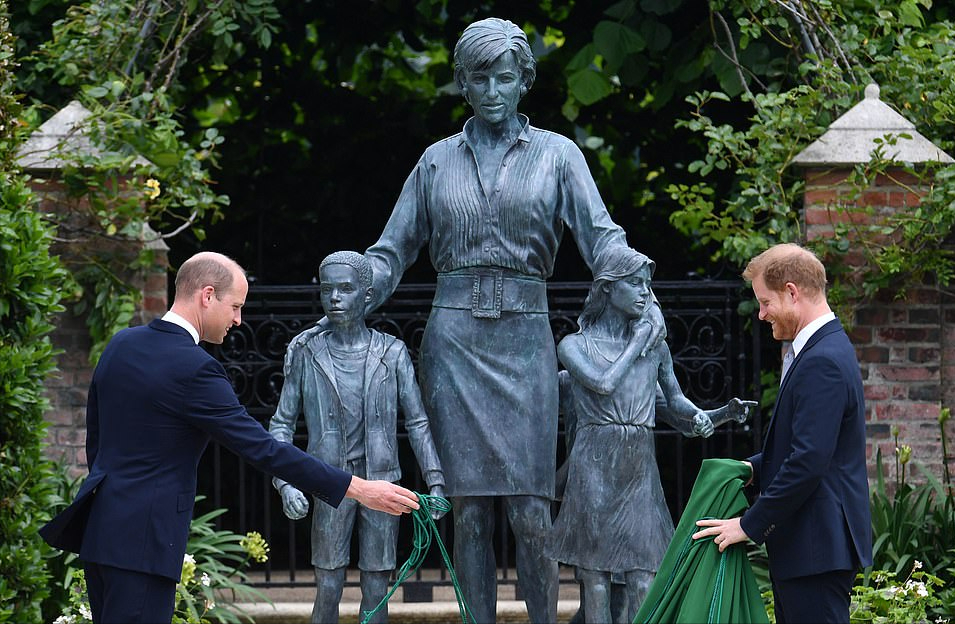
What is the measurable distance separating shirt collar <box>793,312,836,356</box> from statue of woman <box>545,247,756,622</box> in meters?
0.78

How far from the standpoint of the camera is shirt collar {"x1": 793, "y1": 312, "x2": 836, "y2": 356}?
3.77 m

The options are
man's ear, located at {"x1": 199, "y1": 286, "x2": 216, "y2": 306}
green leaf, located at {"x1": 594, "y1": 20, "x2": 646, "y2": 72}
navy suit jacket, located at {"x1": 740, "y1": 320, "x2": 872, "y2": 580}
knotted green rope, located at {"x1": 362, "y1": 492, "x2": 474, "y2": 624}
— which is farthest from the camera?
green leaf, located at {"x1": 594, "y1": 20, "x2": 646, "y2": 72}

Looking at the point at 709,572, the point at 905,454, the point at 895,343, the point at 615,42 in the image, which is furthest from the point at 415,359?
the point at 709,572

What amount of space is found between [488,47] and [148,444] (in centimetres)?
171

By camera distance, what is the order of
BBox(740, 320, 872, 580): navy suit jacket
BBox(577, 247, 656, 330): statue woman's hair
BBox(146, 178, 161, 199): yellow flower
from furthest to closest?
BBox(146, 178, 161, 199): yellow flower → BBox(577, 247, 656, 330): statue woman's hair → BBox(740, 320, 872, 580): navy suit jacket

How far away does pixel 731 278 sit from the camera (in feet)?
25.7

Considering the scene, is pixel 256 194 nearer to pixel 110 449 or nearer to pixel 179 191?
pixel 179 191

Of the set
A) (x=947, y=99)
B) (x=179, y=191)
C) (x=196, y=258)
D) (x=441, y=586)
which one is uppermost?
(x=947, y=99)

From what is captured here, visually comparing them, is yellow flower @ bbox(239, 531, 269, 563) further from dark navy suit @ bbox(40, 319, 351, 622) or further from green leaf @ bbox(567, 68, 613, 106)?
green leaf @ bbox(567, 68, 613, 106)

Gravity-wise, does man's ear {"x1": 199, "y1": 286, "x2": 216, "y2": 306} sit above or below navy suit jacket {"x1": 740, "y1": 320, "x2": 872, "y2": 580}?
above

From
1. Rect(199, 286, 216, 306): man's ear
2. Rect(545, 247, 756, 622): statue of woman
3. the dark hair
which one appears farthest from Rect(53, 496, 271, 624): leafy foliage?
Rect(199, 286, 216, 306): man's ear

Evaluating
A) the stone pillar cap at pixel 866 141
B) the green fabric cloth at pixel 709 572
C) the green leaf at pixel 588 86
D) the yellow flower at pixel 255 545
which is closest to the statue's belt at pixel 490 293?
the green fabric cloth at pixel 709 572

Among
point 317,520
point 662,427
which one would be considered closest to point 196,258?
point 317,520

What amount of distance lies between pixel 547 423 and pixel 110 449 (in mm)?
1521
